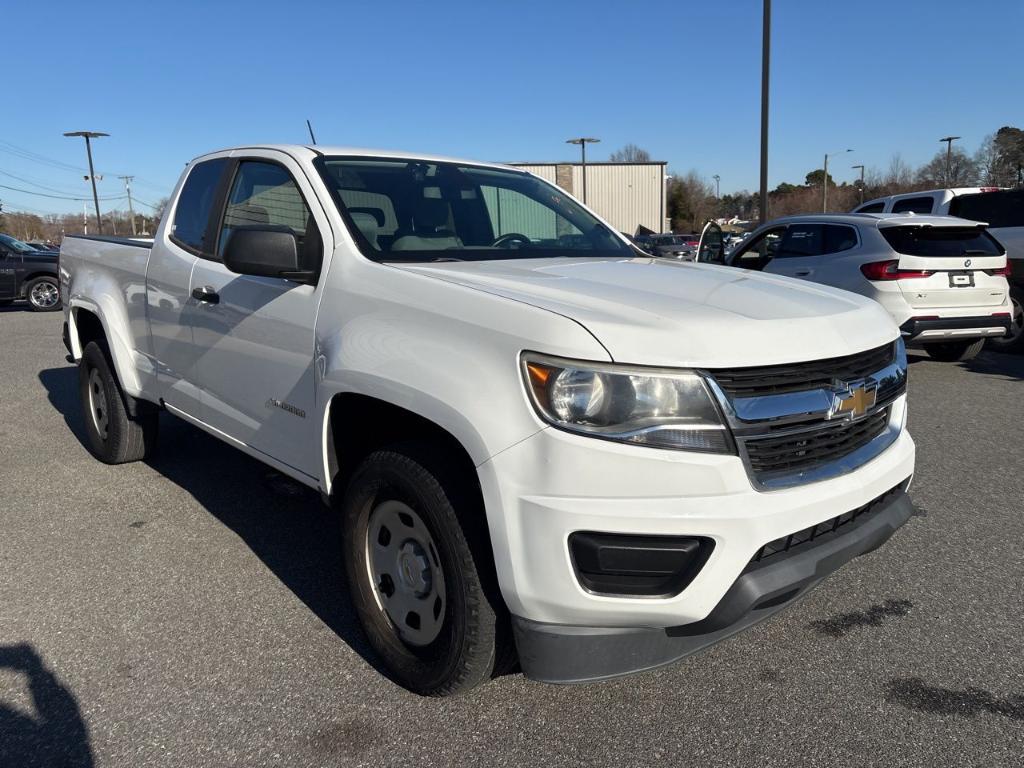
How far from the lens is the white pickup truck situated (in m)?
2.09

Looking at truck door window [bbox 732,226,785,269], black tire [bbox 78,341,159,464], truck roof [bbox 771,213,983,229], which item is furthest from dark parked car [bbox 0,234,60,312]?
truck roof [bbox 771,213,983,229]

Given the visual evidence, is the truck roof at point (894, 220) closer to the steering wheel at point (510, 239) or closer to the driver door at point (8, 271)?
the steering wheel at point (510, 239)

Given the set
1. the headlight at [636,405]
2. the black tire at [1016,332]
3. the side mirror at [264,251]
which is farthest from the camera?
the black tire at [1016,332]

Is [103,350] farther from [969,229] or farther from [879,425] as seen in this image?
[969,229]

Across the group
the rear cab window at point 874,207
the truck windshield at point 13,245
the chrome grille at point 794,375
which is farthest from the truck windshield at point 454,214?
the truck windshield at point 13,245

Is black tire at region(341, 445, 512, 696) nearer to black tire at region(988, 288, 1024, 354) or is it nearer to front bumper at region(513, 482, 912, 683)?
front bumper at region(513, 482, 912, 683)

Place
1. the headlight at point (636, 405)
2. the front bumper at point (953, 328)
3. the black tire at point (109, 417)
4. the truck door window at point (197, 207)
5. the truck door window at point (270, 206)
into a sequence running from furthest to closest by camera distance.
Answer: the front bumper at point (953, 328)
the black tire at point (109, 417)
the truck door window at point (197, 207)
the truck door window at point (270, 206)
the headlight at point (636, 405)

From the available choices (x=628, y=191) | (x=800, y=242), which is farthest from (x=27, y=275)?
(x=628, y=191)

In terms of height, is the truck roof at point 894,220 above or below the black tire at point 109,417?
above

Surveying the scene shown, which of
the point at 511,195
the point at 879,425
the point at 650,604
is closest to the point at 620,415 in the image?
the point at 650,604

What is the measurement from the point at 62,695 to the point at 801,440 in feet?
8.31

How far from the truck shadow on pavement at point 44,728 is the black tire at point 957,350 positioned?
28.2 ft

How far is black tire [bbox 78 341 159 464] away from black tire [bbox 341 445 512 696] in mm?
2864

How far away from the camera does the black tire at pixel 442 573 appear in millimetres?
2301
